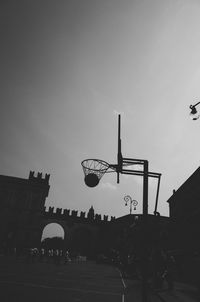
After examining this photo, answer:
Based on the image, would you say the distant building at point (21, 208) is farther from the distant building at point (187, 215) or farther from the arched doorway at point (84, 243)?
the distant building at point (187, 215)

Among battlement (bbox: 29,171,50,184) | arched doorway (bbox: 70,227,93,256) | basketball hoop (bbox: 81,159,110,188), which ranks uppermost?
battlement (bbox: 29,171,50,184)

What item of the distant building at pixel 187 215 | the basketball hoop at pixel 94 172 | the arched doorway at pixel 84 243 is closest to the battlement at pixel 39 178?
the arched doorway at pixel 84 243

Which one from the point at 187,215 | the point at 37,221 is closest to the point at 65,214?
the point at 37,221

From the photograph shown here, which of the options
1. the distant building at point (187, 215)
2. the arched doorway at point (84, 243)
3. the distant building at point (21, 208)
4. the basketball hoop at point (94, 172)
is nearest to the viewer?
the basketball hoop at point (94, 172)

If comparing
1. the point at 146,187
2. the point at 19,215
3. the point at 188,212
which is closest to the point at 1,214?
the point at 19,215

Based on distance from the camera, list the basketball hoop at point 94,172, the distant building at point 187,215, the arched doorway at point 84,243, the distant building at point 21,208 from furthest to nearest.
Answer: the arched doorway at point 84,243, the distant building at point 21,208, the distant building at point 187,215, the basketball hoop at point 94,172

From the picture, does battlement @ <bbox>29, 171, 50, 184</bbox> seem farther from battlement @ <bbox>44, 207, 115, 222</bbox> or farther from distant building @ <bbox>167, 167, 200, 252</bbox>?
distant building @ <bbox>167, 167, 200, 252</bbox>

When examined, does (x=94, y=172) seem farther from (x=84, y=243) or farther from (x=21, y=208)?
(x=84, y=243)

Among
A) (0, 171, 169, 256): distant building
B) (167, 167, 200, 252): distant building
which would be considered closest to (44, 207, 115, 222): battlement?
(0, 171, 169, 256): distant building

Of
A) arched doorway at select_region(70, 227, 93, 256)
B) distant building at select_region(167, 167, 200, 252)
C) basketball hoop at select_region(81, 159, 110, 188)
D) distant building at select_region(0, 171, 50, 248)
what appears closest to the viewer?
basketball hoop at select_region(81, 159, 110, 188)

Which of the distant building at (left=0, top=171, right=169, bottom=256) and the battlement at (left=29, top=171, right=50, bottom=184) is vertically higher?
the battlement at (left=29, top=171, right=50, bottom=184)

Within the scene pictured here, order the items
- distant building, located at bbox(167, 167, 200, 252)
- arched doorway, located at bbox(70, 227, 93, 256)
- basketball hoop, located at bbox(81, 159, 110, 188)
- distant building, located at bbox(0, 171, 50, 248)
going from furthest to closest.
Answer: arched doorway, located at bbox(70, 227, 93, 256) → distant building, located at bbox(0, 171, 50, 248) → distant building, located at bbox(167, 167, 200, 252) → basketball hoop, located at bbox(81, 159, 110, 188)

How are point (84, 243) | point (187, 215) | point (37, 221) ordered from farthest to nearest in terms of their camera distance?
point (84, 243) < point (37, 221) < point (187, 215)

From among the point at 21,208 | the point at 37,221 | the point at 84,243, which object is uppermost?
the point at 21,208
